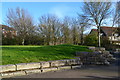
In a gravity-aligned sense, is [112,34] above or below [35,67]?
above

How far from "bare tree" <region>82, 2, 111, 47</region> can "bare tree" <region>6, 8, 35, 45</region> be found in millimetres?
17334

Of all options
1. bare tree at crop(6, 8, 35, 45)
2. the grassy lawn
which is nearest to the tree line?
bare tree at crop(6, 8, 35, 45)

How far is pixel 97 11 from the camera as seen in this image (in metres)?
19.1

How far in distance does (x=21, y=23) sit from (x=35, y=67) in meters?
27.9

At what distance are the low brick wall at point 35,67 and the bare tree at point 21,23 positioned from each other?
82.9 ft

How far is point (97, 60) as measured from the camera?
7449mm

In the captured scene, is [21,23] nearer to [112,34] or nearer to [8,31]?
[8,31]

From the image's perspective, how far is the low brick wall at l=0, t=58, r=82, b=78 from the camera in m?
4.32

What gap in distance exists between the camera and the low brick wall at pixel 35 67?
4.32 m

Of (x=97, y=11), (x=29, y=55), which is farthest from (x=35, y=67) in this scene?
(x=97, y=11)

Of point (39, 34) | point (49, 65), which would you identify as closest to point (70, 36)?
point (39, 34)

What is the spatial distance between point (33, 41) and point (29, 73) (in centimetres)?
2631

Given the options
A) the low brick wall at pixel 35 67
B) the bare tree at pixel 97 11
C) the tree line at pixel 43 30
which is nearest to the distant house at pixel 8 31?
the tree line at pixel 43 30

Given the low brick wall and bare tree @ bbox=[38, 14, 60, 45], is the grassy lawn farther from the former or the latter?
bare tree @ bbox=[38, 14, 60, 45]
